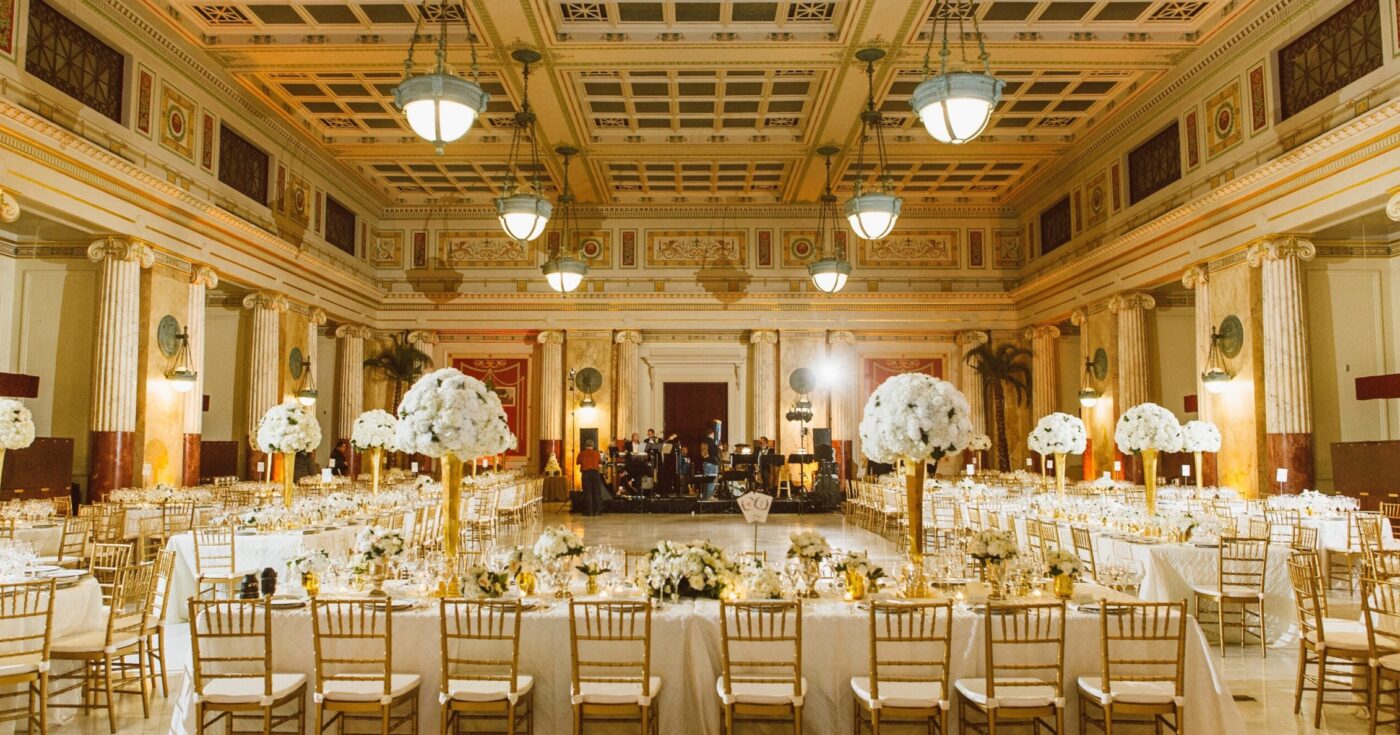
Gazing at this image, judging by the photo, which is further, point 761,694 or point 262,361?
point 262,361

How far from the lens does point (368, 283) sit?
68.7ft

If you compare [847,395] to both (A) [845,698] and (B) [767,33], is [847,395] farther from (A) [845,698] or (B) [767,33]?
(A) [845,698]

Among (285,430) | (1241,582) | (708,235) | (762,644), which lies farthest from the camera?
(708,235)

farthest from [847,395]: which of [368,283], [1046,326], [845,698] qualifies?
[845,698]

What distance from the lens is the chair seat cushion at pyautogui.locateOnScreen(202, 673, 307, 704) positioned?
4.30 metres

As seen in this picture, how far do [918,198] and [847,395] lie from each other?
199 inches

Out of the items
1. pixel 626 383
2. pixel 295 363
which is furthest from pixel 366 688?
pixel 626 383

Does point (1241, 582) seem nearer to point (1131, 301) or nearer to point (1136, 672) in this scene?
point (1136, 672)

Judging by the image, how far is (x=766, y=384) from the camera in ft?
71.1

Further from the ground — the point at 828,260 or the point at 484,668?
the point at 828,260

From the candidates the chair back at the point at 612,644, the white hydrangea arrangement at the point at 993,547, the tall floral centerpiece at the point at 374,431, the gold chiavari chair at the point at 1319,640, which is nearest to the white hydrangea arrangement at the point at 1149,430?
the gold chiavari chair at the point at 1319,640

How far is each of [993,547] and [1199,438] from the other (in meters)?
6.46

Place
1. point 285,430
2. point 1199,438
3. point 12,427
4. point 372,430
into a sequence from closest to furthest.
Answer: point 12,427, point 285,430, point 1199,438, point 372,430

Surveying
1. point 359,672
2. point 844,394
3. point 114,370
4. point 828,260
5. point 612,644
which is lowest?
point 359,672
